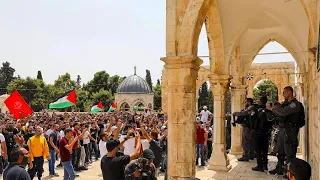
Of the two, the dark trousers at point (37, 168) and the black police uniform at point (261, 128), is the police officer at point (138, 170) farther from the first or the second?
the dark trousers at point (37, 168)

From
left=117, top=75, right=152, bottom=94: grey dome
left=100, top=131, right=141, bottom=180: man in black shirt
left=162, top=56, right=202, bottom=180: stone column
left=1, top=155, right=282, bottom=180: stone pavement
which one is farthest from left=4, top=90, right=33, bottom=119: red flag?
left=117, top=75, right=152, bottom=94: grey dome

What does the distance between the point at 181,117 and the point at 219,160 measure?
9.41 feet

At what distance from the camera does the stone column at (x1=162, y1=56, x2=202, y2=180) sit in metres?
5.72

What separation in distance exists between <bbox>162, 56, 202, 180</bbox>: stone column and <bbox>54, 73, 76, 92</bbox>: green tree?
56557mm

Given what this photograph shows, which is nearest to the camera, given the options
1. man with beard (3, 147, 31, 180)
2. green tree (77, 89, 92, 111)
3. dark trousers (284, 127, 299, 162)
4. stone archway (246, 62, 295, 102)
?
man with beard (3, 147, 31, 180)

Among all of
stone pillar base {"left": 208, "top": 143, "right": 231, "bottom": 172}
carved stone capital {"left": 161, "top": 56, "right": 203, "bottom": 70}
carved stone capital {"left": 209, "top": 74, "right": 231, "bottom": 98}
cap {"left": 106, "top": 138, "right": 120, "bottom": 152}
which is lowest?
stone pillar base {"left": 208, "top": 143, "right": 231, "bottom": 172}

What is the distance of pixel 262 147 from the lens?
7.44 metres

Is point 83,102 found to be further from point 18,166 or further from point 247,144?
point 18,166

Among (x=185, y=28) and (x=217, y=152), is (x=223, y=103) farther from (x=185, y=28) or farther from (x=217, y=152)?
(x=185, y=28)

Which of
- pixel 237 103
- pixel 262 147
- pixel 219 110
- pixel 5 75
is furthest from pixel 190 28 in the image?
pixel 5 75

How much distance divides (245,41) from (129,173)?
8563 millimetres

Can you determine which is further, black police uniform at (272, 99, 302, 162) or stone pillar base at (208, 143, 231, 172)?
Result: stone pillar base at (208, 143, 231, 172)

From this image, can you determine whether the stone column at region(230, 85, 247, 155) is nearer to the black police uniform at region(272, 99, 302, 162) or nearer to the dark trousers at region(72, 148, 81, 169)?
the black police uniform at region(272, 99, 302, 162)

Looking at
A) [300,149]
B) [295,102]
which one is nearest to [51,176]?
[295,102]
